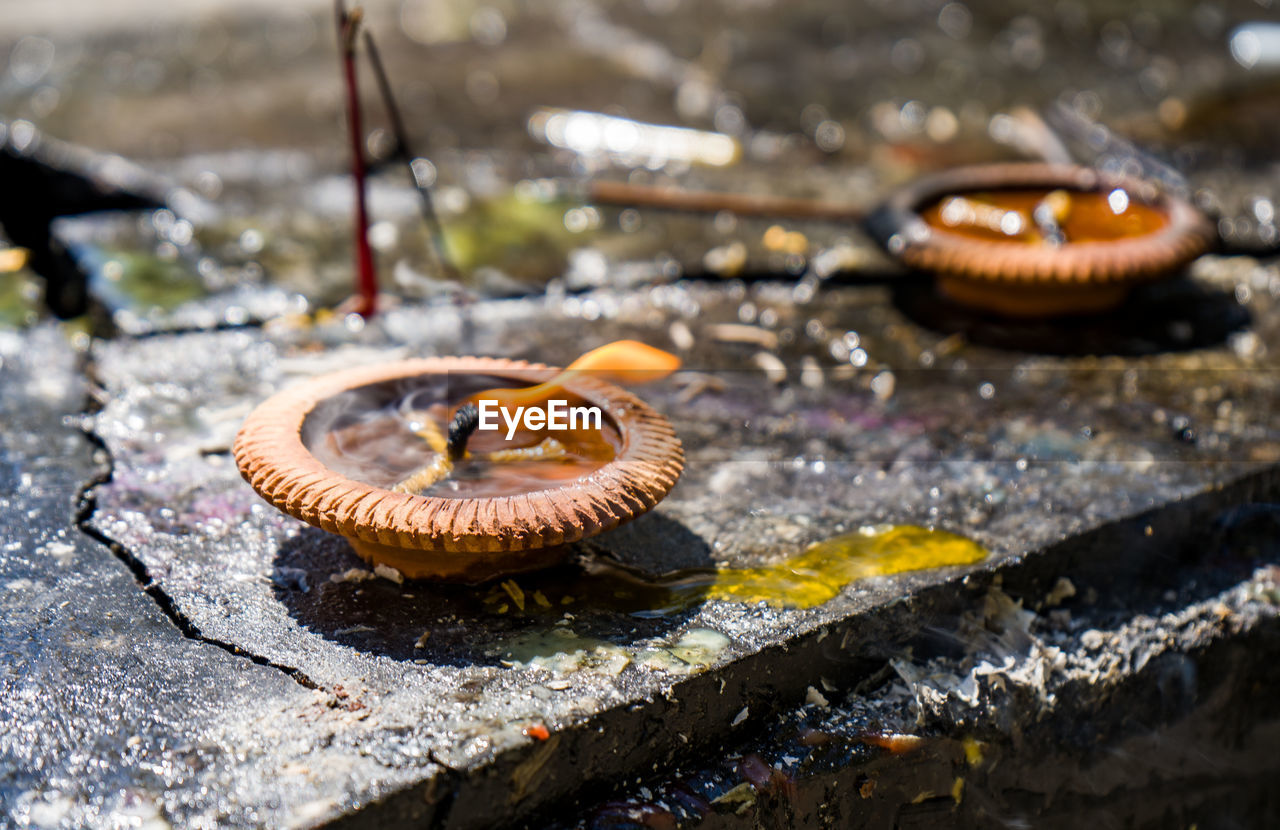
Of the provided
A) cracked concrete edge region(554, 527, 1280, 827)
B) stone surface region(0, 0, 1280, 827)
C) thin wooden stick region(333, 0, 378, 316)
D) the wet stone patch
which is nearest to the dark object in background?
stone surface region(0, 0, 1280, 827)

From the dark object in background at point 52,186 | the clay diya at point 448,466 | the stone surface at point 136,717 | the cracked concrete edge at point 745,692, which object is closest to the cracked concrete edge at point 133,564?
the stone surface at point 136,717

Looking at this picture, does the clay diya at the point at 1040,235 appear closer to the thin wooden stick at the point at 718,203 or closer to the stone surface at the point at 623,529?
the stone surface at the point at 623,529

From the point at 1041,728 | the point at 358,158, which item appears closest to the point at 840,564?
the point at 1041,728

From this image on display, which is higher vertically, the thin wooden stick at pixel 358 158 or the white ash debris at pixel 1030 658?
the thin wooden stick at pixel 358 158

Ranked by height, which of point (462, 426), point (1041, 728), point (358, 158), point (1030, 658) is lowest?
point (1041, 728)

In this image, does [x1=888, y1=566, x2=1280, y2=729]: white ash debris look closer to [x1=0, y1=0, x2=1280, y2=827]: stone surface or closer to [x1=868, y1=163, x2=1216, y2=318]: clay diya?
[x1=0, y1=0, x2=1280, y2=827]: stone surface

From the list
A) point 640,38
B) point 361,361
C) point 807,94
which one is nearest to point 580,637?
point 361,361

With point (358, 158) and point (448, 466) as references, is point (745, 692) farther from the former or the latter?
point (358, 158)
